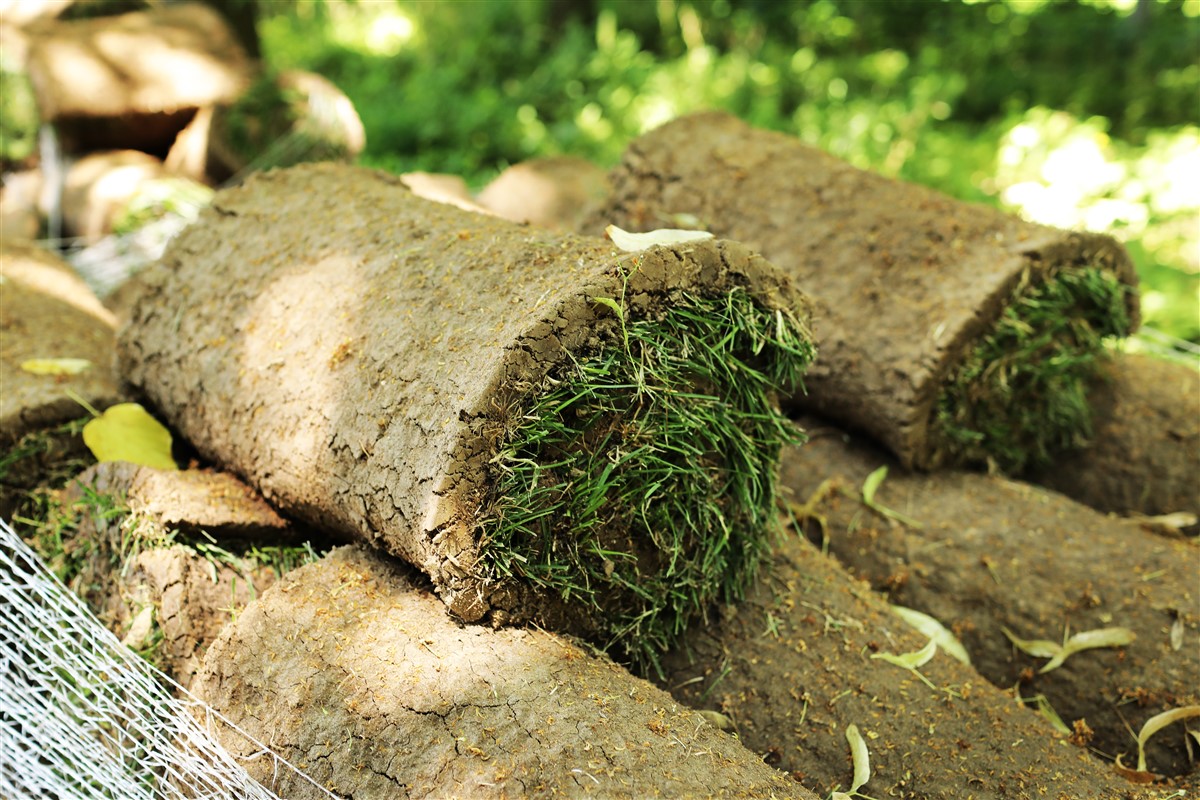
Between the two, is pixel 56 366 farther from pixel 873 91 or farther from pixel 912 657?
pixel 873 91

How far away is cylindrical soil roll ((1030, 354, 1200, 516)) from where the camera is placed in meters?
3.18

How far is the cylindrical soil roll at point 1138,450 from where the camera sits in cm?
318

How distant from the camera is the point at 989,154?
19.7 feet

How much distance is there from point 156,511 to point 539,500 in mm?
1001

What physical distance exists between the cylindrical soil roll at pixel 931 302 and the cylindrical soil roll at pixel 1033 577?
157 millimetres

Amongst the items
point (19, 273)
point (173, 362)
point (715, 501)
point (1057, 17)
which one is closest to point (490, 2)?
point (1057, 17)

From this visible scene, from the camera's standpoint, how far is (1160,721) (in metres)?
2.32

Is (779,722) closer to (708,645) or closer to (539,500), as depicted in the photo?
(708,645)

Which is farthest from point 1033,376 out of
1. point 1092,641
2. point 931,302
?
point 1092,641

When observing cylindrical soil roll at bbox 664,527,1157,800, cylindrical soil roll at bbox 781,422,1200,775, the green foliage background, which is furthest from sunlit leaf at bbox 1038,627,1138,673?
the green foliage background

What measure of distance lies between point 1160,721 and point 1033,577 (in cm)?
49

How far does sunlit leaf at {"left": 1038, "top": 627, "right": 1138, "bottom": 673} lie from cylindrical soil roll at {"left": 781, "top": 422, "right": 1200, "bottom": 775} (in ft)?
0.05

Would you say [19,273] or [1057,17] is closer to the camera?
[19,273]

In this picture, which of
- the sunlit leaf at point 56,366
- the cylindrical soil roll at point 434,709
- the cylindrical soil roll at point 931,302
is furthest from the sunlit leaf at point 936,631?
the sunlit leaf at point 56,366
